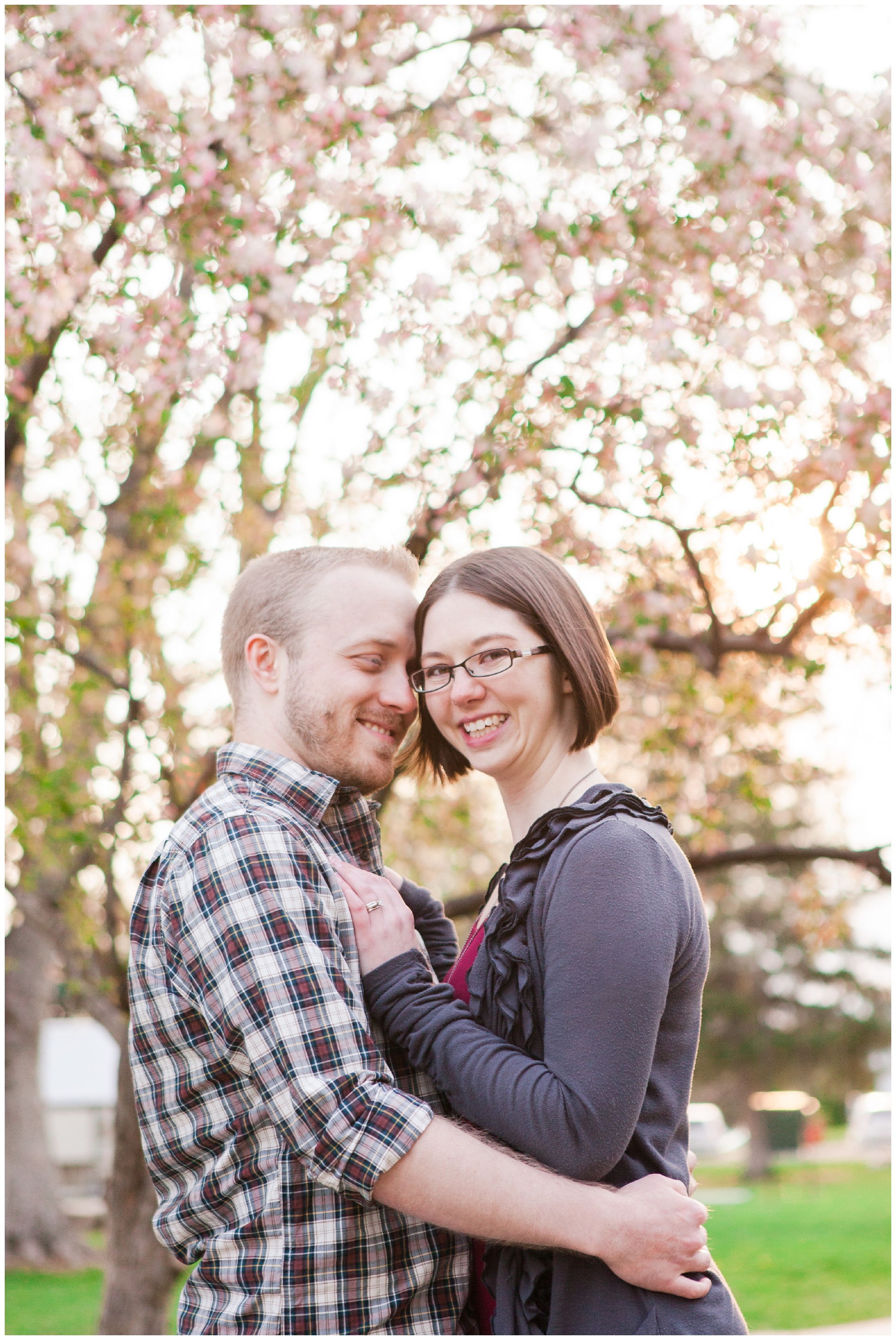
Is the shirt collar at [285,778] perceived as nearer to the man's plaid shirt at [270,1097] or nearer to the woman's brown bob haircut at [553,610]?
the man's plaid shirt at [270,1097]

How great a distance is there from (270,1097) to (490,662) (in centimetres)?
96

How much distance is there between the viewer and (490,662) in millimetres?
2514

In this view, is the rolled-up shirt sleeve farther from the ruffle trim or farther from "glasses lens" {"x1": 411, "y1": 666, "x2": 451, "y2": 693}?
"glasses lens" {"x1": 411, "y1": 666, "x2": 451, "y2": 693}

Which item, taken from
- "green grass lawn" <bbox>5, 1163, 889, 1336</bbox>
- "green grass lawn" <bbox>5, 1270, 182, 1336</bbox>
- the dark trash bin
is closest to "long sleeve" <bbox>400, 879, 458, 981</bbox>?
"green grass lawn" <bbox>5, 1163, 889, 1336</bbox>

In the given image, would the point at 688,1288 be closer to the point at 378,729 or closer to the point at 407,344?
the point at 378,729

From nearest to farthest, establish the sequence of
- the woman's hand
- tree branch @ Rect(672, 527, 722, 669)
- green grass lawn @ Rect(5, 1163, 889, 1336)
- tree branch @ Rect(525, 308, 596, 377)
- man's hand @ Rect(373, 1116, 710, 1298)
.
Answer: man's hand @ Rect(373, 1116, 710, 1298)
the woman's hand
tree branch @ Rect(672, 527, 722, 669)
tree branch @ Rect(525, 308, 596, 377)
green grass lawn @ Rect(5, 1163, 889, 1336)

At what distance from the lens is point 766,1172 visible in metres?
26.7

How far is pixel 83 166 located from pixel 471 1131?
429 centimetres

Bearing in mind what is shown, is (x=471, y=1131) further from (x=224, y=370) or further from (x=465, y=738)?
(x=224, y=370)

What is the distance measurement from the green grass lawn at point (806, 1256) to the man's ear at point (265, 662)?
31.1ft

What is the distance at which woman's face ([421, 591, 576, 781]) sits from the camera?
2.50 meters

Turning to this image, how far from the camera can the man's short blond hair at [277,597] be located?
8.44ft

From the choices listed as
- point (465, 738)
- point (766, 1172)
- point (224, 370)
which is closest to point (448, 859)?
point (224, 370)

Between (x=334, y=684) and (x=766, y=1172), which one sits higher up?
(x=334, y=684)
